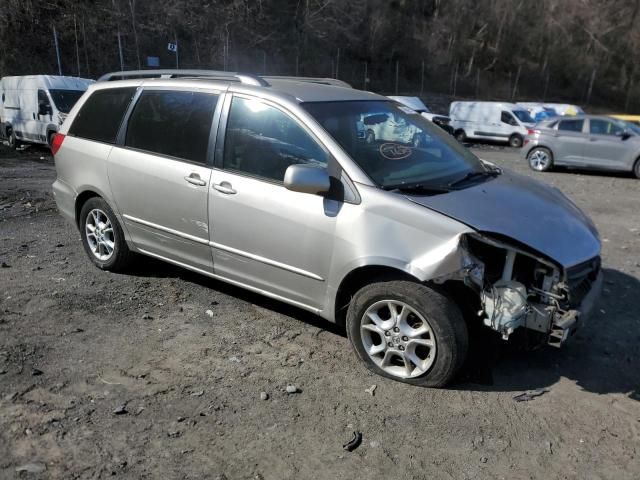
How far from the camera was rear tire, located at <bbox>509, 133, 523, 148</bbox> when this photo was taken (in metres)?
23.2

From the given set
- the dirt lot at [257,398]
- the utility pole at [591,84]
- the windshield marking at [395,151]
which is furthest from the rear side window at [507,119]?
the utility pole at [591,84]

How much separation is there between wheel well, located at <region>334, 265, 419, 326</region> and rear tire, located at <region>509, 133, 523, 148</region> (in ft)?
70.5

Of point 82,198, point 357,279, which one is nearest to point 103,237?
point 82,198

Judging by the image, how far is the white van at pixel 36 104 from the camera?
14.0 meters

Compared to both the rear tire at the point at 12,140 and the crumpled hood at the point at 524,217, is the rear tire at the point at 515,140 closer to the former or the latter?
the rear tire at the point at 12,140

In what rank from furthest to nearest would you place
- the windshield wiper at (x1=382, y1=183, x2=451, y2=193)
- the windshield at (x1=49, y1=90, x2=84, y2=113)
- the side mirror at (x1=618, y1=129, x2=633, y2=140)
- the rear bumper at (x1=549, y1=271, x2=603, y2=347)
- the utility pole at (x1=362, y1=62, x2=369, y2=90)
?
the utility pole at (x1=362, y1=62, x2=369, y2=90) < the windshield at (x1=49, y1=90, x2=84, y2=113) < the side mirror at (x1=618, y1=129, x2=633, y2=140) < the windshield wiper at (x1=382, y1=183, x2=451, y2=193) < the rear bumper at (x1=549, y1=271, x2=603, y2=347)

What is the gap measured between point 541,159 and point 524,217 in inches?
501

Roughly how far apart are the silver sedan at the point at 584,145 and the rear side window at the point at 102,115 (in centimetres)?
1268

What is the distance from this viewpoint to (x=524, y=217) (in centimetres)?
357

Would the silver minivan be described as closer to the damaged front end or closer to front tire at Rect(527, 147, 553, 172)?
the damaged front end

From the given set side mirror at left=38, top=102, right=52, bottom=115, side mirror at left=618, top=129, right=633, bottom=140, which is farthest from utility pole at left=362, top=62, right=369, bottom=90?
side mirror at left=38, top=102, right=52, bottom=115

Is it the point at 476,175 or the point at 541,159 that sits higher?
the point at 476,175

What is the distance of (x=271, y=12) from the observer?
127 feet

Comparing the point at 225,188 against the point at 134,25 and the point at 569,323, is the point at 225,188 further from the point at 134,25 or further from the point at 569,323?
the point at 134,25
